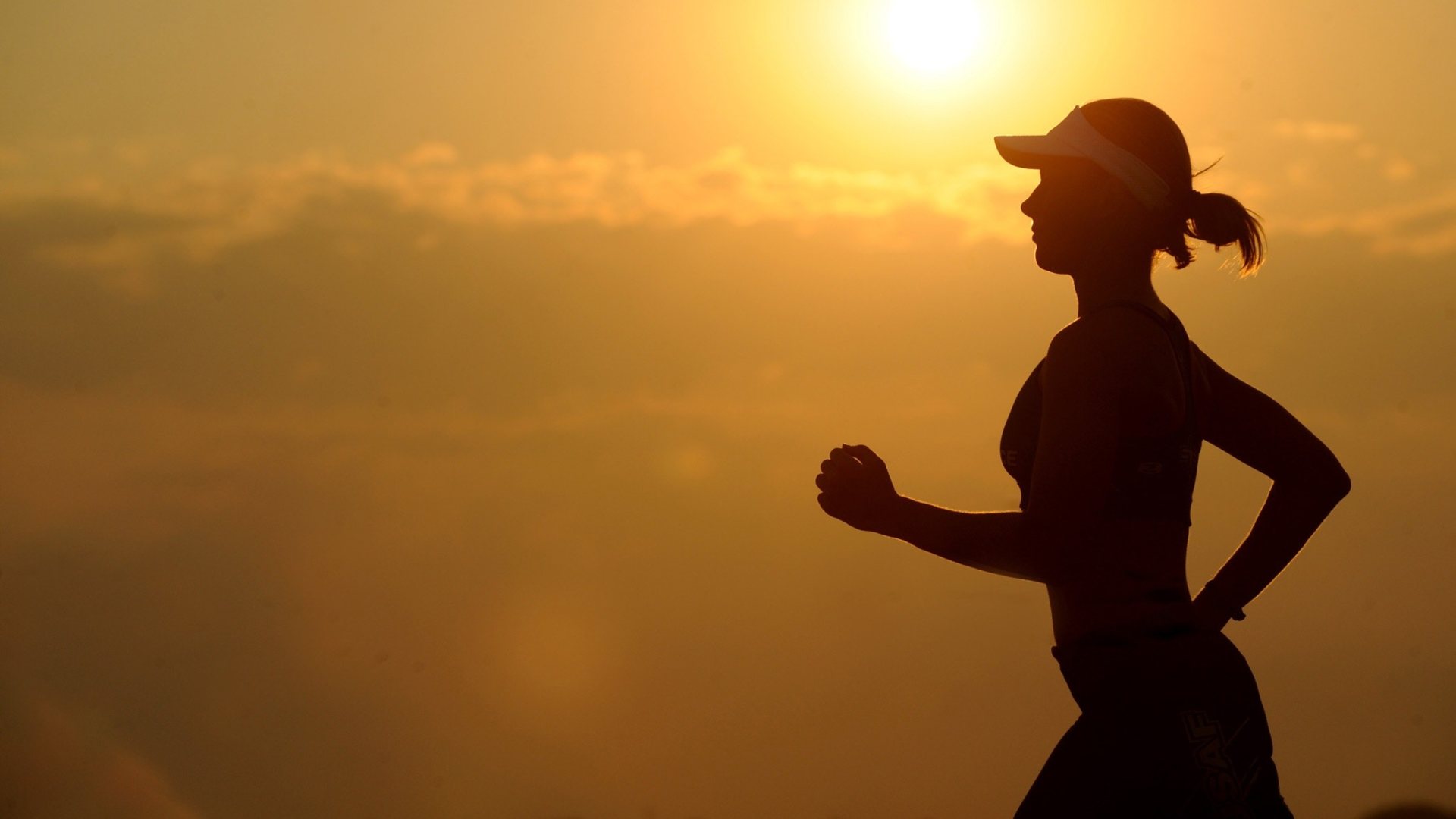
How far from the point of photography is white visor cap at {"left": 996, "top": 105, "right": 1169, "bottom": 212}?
3.98m

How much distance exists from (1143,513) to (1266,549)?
3.03 ft

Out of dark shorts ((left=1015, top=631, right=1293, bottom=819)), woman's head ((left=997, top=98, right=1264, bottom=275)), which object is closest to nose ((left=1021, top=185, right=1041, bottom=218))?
woman's head ((left=997, top=98, right=1264, bottom=275))

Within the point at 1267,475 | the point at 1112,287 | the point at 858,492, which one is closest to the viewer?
the point at 858,492

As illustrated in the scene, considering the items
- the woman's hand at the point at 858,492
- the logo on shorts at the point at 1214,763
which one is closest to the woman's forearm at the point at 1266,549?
the logo on shorts at the point at 1214,763

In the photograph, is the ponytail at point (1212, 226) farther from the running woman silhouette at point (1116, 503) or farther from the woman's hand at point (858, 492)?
the woman's hand at point (858, 492)

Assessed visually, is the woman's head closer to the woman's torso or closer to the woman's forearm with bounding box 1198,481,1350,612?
the woman's torso

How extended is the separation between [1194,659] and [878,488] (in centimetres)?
84

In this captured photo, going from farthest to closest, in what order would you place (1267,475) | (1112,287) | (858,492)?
(1267,475)
(1112,287)
(858,492)

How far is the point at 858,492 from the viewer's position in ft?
12.2

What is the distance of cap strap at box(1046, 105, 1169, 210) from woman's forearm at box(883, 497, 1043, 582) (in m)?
0.91

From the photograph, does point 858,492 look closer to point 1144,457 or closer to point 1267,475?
point 1144,457

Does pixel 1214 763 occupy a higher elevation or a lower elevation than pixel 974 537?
lower

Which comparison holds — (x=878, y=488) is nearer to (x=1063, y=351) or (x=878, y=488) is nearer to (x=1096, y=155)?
(x=1063, y=351)

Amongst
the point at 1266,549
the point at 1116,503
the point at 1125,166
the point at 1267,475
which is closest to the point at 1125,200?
the point at 1125,166
